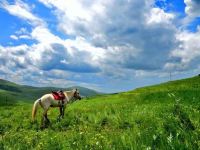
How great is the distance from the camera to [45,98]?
32969 millimetres

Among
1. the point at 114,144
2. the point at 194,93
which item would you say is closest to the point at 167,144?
the point at 114,144

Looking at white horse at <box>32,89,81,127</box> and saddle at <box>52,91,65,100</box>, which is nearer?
white horse at <box>32,89,81,127</box>

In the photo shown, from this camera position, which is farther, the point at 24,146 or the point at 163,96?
the point at 163,96

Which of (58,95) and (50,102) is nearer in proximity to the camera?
(50,102)

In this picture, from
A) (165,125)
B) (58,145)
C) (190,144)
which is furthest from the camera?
(165,125)

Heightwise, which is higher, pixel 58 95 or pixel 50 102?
pixel 58 95

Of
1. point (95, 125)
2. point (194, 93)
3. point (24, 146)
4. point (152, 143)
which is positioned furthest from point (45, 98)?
point (152, 143)

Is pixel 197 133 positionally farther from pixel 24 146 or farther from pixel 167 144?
pixel 24 146

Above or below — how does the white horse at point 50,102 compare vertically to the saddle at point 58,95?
below

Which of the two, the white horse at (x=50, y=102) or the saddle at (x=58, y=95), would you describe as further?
the saddle at (x=58, y=95)

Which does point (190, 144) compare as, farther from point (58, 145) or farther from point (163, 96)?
point (163, 96)

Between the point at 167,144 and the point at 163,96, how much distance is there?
131 ft

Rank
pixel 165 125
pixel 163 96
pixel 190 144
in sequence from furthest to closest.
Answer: pixel 163 96 < pixel 165 125 < pixel 190 144

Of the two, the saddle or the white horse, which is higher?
the saddle
